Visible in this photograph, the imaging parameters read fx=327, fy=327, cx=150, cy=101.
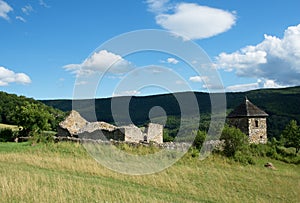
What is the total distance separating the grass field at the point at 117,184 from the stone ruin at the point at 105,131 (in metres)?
5.87

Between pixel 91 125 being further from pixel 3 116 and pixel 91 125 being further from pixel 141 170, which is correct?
pixel 3 116

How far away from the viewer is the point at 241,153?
2503cm

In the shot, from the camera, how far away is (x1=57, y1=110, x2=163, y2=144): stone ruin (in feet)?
84.2

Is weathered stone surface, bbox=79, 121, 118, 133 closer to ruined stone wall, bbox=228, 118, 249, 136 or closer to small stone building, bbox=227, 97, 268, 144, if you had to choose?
ruined stone wall, bbox=228, 118, 249, 136

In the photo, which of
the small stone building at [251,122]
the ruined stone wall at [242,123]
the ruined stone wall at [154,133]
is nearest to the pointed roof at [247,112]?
the small stone building at [251,122]

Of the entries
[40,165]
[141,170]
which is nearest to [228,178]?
[141,170]

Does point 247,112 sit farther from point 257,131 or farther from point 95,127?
point 95,127

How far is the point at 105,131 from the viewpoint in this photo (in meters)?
26.4

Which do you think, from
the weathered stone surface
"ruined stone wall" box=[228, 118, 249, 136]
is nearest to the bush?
the weathered stone surface

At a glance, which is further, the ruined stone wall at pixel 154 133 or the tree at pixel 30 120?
the tree at pixel 30 120

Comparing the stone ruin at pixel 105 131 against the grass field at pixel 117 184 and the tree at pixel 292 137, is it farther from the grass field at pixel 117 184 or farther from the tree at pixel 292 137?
the tree at pixel 292 137

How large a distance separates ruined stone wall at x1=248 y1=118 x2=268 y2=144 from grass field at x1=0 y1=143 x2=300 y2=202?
1479cm

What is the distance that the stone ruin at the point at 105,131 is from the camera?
84.2 feet

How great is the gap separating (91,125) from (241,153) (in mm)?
12362
